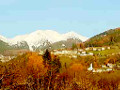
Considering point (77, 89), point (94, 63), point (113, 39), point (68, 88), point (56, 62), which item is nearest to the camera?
point (68, 88)

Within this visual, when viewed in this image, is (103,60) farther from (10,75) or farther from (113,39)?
(10,75)

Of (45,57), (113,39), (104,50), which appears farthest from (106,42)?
(45,57)

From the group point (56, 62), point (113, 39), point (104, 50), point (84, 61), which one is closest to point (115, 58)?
point (84, 61)

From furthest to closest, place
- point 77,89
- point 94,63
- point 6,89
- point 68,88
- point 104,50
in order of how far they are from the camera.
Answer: point 104,50
point 94,63
point 77,89
point 68,88
point 6,89

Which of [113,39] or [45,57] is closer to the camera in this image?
[45,57]

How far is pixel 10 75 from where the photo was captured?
7797mm

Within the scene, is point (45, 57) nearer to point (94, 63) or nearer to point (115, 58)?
point (94, 63)

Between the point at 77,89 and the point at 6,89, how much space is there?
31.1 ft

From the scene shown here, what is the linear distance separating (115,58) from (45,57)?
4086 cm

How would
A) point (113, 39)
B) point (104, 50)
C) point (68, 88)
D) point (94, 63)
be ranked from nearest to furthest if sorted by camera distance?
point (68, 88) < point (94, 63) < point (104, 50) < point (113, 39)

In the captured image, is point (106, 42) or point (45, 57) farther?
point (106, 42)

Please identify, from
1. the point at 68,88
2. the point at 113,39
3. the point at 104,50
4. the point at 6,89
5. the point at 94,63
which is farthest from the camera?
the point at 113,39

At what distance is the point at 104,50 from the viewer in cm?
13138

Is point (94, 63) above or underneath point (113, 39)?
underneath
